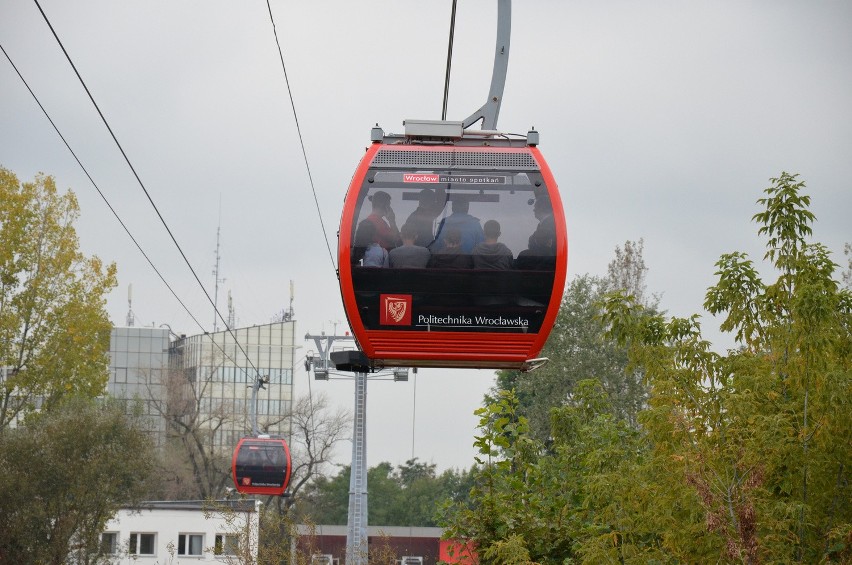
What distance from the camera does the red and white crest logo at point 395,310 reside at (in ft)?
38.8

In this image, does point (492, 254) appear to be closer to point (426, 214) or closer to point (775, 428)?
point (426, 214)

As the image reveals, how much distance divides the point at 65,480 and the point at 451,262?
87.4 feet

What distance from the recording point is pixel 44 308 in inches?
1658

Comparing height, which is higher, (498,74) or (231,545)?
(498,74)

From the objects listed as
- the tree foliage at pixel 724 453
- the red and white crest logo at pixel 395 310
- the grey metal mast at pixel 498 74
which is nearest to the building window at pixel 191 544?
the tree foliage at pixel 724 453

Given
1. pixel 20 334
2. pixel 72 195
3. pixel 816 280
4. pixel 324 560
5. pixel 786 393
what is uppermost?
pixel 72 195

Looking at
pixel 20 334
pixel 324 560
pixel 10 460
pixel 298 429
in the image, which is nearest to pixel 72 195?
pixel 20 334

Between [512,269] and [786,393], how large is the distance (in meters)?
2.70

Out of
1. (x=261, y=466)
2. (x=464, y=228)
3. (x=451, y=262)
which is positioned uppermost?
(x=464, y=228)

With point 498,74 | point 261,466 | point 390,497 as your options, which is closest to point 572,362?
point 261,466

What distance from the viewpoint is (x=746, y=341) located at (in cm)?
1276

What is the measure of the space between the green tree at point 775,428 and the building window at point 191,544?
42.7 m

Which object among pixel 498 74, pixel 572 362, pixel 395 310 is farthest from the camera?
pixel 572 362

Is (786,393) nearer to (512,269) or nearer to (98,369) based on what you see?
(512,269)
